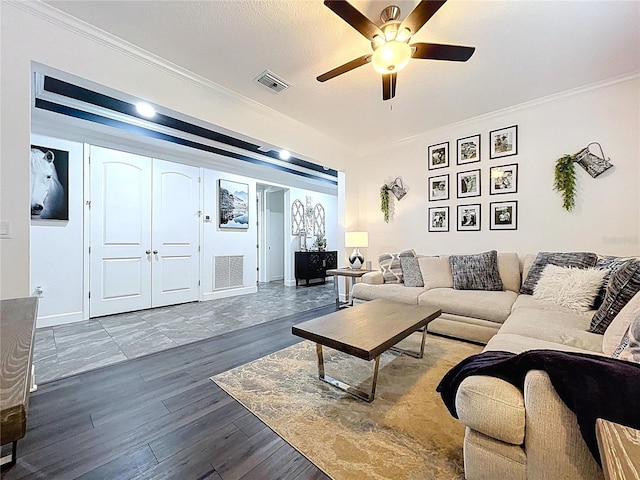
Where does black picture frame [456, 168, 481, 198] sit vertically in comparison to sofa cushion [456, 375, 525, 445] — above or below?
above

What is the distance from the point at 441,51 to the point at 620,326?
2.01 m

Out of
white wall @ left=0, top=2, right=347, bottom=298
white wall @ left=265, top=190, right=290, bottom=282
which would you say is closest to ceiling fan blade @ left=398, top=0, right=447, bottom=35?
white wall @ left=0, top=2, right=347, bottom=298

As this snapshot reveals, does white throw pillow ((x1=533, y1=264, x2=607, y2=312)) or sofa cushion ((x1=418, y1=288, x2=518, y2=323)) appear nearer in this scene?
white throw pillow ((x1=533, y1=264, x2=607, y2=312))

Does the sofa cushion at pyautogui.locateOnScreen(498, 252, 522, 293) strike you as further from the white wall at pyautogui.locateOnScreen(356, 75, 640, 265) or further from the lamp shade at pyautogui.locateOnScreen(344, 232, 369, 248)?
the lamp shade at pyautogui.locateOnScreen(344, 232, 369, 248)

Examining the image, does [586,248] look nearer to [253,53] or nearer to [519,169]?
[519,169]

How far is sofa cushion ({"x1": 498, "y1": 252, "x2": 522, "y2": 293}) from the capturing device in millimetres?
3143

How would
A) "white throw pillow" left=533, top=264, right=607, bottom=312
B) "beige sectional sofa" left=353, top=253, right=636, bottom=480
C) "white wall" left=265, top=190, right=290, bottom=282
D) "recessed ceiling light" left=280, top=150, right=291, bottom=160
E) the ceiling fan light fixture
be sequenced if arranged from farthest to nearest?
"white wall" left=265, top=190, right=290, bottom=282 < "recessed ceiling light" left=280, top=150, right=291, bottom=160 < "white throw pillow" left=533, top=264, right=607, bottom=312 < the ceiling fan light fixture < "beige sectional sofa" left=353, top=253, right=636, bottom=480

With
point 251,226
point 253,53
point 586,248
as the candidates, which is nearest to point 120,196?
point 251,226

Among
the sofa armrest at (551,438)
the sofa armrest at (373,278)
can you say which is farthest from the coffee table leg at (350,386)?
the sofa armrest at (373,278)

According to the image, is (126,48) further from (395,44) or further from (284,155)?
(284,155)

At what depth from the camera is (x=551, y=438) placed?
38.5 inches

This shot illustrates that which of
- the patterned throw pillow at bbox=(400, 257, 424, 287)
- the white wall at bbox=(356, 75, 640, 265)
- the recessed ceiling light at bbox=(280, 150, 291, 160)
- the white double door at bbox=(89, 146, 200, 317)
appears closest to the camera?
the white wall at bbox=(356, 75, 640, 265)

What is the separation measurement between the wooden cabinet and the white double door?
7.50 ft

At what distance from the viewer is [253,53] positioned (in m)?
2.47
